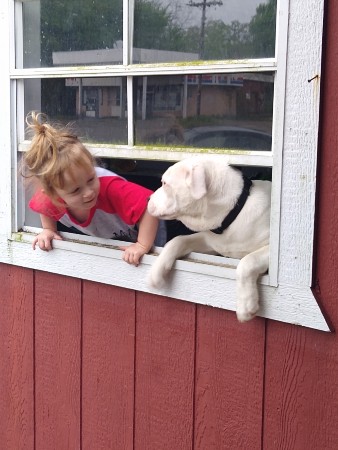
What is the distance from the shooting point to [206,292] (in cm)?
212

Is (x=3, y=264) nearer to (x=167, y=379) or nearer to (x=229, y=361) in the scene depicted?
(x=167, y=379)

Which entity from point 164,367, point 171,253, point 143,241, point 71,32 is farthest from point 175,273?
point 71,32

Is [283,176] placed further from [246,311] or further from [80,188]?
[80,188]

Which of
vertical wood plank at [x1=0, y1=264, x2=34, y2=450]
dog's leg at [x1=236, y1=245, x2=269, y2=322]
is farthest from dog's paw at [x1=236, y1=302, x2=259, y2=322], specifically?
vertical wood plank at [x1=0, y1=264, x2=34, y2=450]

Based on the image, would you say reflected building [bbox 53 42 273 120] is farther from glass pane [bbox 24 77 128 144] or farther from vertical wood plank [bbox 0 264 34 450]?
vertical wood plank [bbox 0 264 34 450]

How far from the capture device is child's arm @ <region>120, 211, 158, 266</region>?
229 cm

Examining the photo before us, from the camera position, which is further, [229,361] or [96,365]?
[96,365]

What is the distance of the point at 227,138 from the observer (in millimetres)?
2078

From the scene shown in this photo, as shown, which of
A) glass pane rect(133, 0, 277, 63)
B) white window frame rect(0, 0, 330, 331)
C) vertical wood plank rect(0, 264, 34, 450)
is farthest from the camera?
vertical wood plank rect(0, 264, 34, 450)

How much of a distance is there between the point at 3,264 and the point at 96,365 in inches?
21.3

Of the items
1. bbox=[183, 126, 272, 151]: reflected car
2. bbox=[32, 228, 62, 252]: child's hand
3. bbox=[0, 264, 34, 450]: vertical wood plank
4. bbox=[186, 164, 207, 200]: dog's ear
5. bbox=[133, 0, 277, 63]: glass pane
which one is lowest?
bbox=[0, 264, 34, 450]: vertical wood plank

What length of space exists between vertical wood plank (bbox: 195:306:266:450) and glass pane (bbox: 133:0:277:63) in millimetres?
690

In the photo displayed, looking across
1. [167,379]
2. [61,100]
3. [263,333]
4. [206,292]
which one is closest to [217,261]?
[206,292]

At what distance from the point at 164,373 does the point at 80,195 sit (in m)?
0.59
